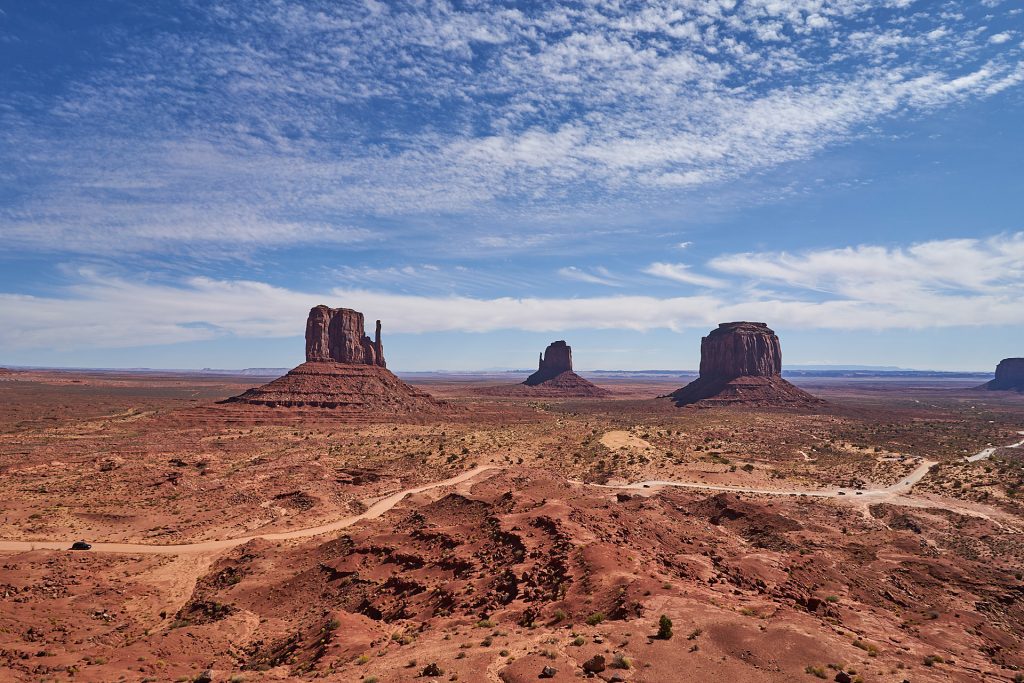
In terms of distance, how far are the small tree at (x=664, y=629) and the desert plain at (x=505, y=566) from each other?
0.45 feet

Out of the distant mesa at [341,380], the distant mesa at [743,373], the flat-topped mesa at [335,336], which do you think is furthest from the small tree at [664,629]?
the distant mesa at [743,373]

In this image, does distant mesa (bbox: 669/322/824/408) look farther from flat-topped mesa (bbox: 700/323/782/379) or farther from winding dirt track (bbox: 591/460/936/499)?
winding dirt track (bbox: 591/460/936/499)

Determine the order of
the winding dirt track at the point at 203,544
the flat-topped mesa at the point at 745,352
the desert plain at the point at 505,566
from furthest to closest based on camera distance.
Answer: the flat-topped mesa at the point at 745,352 < the winding dirt track at the point at 203,544 < the desert plain at the point at 505,566

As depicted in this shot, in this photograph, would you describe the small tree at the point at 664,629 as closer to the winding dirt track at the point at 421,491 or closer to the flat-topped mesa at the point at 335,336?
the winding dirt track at the point at 421,491

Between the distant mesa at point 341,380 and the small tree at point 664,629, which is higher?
the distant mesa at point 341,380

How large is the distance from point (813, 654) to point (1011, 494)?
45.4m

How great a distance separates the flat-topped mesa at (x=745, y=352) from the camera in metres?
153

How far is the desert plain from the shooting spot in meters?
19.5

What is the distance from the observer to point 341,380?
113188mm

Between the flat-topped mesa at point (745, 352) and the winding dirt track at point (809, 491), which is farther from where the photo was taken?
the flat-topped mesa at point (745, 352)

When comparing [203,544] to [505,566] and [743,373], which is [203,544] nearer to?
[505,566]

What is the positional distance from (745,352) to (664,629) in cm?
14861

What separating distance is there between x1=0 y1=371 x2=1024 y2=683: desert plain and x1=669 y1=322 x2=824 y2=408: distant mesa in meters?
74.6

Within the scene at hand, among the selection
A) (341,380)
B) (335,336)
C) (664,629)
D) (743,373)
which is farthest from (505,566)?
(743,373)
